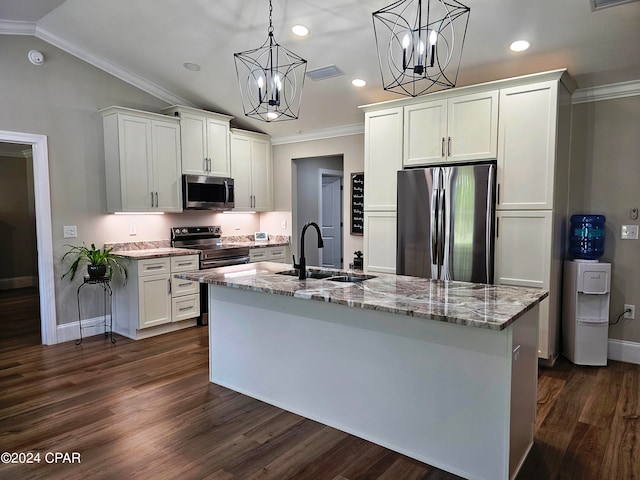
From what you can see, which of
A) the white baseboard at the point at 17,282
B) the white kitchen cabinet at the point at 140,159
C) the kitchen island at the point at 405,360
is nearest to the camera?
the kitchen island at the point at 405,360

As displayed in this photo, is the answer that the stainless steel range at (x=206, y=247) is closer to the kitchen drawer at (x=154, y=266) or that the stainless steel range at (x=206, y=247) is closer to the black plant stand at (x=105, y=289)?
the kitchen drawer at (x=154, y=266)

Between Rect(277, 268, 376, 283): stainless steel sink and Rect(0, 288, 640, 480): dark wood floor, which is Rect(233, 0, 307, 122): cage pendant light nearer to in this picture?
Rect(277, 268, 376, 283): stainless steel sink

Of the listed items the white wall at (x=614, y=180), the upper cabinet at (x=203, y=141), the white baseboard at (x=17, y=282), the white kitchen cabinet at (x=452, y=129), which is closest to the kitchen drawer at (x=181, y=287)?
the upper cabinet at (x=203, y=141)

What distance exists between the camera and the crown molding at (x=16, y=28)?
154 inches

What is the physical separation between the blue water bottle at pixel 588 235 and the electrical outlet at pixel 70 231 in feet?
16.2

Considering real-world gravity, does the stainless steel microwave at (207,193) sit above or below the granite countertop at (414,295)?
above

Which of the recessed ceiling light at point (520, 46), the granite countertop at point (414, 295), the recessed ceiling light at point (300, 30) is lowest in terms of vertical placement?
the granite countertop at point (414, 295)

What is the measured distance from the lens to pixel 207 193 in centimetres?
527

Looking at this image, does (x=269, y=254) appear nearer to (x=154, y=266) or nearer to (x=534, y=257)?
(x=154, y=266)

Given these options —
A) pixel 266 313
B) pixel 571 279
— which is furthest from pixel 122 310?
pixel 571 279

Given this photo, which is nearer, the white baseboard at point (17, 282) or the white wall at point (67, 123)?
the white wall at point (67, 123)

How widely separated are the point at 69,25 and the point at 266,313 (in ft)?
11.4

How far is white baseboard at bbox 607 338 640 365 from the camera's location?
3.71 m

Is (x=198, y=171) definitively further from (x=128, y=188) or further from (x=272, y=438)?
(x=272, y=438)
